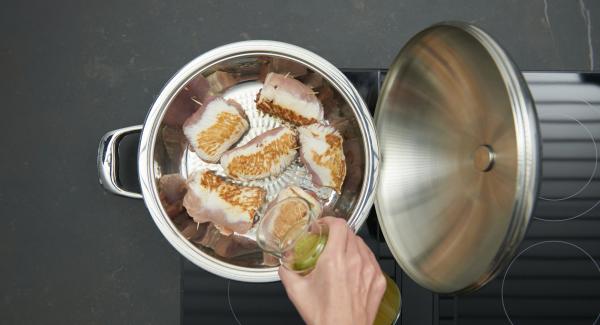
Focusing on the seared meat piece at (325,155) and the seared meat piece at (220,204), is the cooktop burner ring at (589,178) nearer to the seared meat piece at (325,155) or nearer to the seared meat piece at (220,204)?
the seared meat piece at (325,155)

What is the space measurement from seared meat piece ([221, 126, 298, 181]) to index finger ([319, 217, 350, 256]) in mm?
249

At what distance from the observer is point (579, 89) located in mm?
788

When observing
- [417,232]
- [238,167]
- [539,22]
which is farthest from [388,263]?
[539,22]

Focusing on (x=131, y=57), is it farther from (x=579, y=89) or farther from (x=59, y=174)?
(x=579, y=89)

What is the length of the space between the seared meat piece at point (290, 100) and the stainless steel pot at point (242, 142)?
0.05 feet

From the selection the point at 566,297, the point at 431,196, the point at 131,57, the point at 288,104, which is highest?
the point at 131,57

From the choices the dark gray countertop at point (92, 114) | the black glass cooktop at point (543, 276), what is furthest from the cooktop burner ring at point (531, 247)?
the dark gray countertop at point (92, 114)

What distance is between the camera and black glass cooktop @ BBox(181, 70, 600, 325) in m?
0.77

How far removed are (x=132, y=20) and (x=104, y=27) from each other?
0.19ft

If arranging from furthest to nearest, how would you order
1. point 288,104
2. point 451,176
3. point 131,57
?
point 131,57, point 288,104, point 451,176

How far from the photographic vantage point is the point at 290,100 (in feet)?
2.45

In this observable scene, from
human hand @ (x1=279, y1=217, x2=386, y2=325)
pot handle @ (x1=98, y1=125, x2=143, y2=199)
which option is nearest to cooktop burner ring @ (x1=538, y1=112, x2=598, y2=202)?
human hand @ (x1=279, y1=217, x2=386, y2=325)

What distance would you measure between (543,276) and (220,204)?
574mm

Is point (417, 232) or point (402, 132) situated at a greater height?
point (402, 132)
